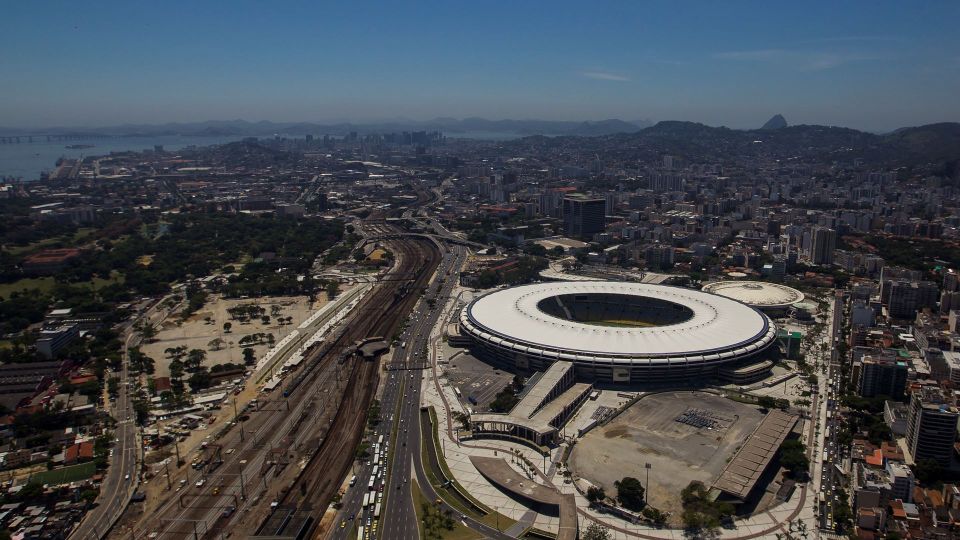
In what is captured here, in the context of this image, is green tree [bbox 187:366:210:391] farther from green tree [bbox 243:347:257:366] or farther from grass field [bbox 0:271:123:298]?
grass field [bbox 0:271:123:298]

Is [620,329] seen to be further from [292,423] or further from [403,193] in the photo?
[403,193]

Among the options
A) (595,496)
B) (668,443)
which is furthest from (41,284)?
(668,443)

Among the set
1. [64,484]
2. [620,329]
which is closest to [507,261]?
[620,329]

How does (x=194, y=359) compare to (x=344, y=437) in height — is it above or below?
above

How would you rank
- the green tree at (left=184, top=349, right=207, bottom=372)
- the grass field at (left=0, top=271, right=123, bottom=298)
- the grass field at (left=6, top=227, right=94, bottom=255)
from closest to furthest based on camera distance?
1. the green tree at (left=184, top=349, right=207, bottom=372)
2. the grass field at (left=0, top=271, right=123, bottom=298)
3. the grass field at (left=6, top=227, right=94, bottom=255)

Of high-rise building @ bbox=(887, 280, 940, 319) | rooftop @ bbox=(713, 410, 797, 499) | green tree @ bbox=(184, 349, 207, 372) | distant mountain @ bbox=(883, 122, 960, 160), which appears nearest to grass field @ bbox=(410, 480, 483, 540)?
rooftop @ bbox=(713, 410, 797, 499)

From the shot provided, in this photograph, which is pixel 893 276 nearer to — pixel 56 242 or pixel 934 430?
pixel 934 430
